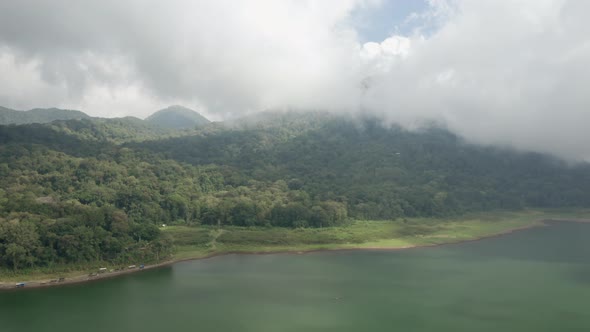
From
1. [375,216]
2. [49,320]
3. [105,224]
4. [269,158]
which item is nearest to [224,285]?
[49,320]

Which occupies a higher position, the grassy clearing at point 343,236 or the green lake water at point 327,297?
the grassy clearing at point 343,236

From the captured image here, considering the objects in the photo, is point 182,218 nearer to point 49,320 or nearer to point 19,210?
point 19,210

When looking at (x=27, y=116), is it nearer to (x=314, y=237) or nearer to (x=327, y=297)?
(x=314, y=237)

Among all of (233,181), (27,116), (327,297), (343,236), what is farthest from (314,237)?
(27,116)

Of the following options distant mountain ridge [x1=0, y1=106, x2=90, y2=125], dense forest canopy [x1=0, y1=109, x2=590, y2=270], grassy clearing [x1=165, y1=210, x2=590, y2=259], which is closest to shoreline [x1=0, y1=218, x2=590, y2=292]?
grassy clearing [x1=165, y1=210, x2=590, y2=259]

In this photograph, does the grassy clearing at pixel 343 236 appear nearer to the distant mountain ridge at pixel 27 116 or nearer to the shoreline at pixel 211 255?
the shoreline at pixel 211 255

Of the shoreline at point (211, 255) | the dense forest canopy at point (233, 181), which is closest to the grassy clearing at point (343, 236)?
the shoreline at point (211, 255)

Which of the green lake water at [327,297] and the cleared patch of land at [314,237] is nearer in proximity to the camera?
the green lake water at [327,297]
